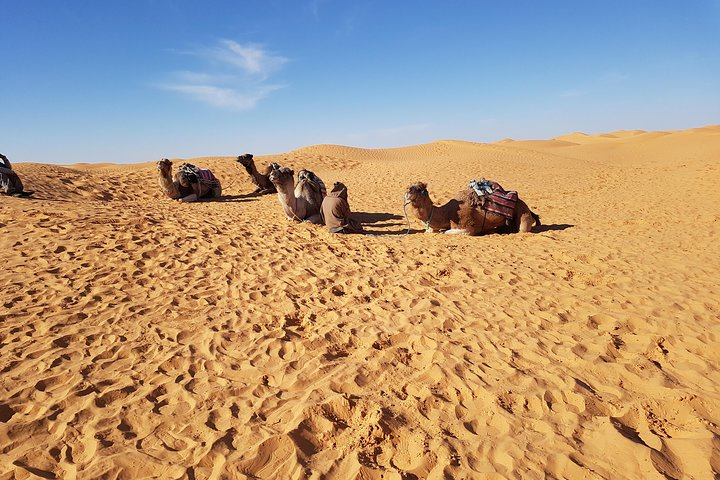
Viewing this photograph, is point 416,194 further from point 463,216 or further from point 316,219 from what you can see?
point 316,219

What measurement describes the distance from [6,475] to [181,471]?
1001 millimetres

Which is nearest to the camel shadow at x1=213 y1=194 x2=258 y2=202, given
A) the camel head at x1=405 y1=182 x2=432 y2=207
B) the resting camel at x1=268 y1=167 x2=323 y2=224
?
the resting camel at x1=268 y1=167 x2=323 y2=224

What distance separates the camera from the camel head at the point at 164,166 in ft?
38.0

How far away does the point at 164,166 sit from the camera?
11703 mm

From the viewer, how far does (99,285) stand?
5.14 metres

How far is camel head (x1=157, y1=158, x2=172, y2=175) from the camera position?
11.6 metres

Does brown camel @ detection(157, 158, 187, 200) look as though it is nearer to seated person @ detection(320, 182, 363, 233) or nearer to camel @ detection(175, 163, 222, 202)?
camel @ detection(175, 163, 222, 202)

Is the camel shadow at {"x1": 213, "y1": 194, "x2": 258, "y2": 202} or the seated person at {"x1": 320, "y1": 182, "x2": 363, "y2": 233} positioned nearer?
the seated person at {"x1": 320, "y1": 182, "x2": 363, "y2": 233}

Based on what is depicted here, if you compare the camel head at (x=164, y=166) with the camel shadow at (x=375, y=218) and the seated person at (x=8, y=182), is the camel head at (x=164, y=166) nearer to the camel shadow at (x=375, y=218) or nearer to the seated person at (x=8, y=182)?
the seated person at (x=8, y=182)

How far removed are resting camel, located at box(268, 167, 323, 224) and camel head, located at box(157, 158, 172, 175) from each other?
445 cm

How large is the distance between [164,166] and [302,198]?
5.11m

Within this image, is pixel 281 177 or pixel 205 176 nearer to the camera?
pixel 281 177

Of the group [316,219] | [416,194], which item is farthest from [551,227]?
→ [316,219]

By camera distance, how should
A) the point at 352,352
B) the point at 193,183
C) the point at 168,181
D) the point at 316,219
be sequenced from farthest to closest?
the point at 193,183 < the point at 168,181 < the point at 316,219 < the point at 352,352
